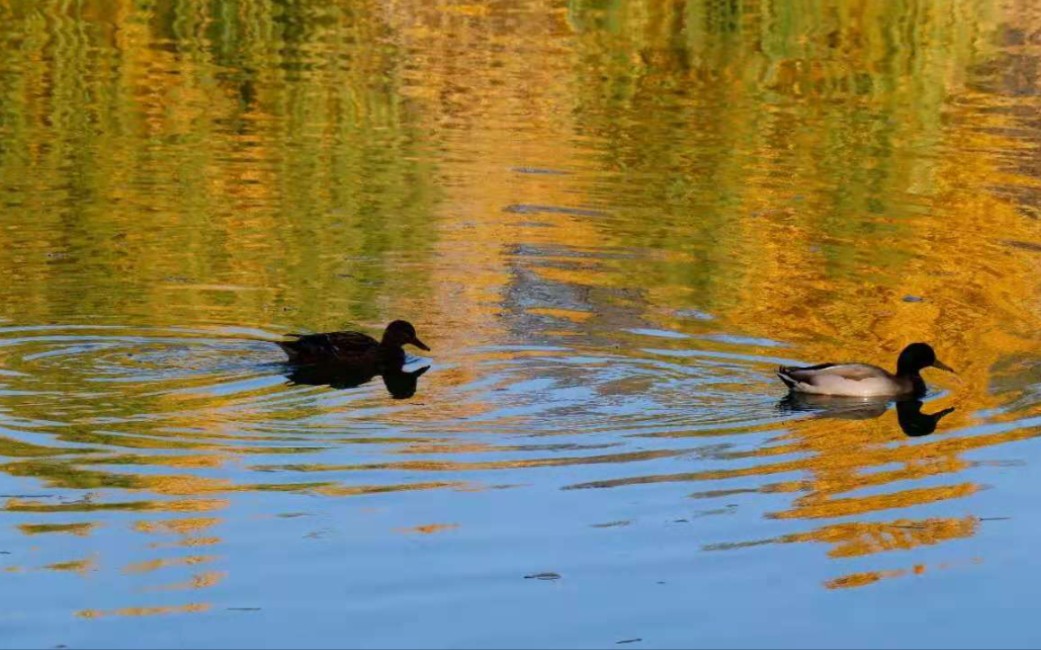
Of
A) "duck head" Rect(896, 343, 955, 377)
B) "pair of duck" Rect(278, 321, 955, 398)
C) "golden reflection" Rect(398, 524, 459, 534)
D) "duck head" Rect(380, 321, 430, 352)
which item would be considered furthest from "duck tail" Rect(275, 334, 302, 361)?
"duck head" Rect(896, 343, 955, 377)

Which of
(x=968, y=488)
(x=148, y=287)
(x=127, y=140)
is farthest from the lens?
(x=127, y=140)

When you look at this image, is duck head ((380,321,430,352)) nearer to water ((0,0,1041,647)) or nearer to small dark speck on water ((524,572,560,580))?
water ((0,0,1041,647))

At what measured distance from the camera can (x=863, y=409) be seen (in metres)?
12.4

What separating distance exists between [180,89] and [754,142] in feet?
23.2

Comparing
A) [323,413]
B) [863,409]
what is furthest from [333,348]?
[863,409]

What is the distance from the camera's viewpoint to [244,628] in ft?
27.1

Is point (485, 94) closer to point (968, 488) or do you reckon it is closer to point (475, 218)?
point (475, 218)

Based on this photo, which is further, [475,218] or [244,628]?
[475,218]

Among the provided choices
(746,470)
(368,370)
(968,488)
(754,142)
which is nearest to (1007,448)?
(968,488)

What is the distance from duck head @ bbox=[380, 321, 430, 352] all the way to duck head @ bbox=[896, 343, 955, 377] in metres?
2.94

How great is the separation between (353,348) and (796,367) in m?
2.66

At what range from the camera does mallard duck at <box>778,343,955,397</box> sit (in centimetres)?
1208

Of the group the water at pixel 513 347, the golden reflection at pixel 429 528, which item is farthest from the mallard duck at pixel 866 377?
the golden reflection at pixel 429 528

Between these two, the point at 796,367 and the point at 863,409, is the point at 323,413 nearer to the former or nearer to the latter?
the point at 796,367
